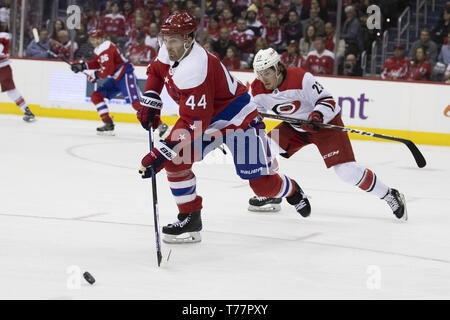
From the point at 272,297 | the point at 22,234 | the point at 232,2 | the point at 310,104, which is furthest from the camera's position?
the point at 232,2

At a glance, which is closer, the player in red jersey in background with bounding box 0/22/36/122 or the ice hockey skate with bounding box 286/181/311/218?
the ice hockey skate with bounding box 286/181/311/218

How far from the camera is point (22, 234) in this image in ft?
13.6

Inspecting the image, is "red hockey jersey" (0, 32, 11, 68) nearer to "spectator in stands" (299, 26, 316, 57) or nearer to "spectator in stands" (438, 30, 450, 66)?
"spectator in stands" (299, 26, 316, 57)

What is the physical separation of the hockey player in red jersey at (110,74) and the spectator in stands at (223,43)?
1.72m

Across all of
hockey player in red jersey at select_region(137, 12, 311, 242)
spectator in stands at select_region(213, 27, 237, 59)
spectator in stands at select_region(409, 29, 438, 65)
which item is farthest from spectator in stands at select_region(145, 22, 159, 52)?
hockey player in red jersey at select_region(137, 12, 311, 242)

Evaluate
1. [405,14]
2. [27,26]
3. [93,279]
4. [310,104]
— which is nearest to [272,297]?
[93,279]

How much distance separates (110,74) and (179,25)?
561 cm

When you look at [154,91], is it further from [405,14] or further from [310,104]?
[405,14]

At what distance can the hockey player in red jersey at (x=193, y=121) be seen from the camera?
3818 millimetres

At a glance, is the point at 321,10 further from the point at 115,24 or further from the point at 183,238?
the point at 183,238

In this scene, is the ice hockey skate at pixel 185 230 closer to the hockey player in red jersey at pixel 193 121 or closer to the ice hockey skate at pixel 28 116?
the hockey player in red jersey at pixel 193 121

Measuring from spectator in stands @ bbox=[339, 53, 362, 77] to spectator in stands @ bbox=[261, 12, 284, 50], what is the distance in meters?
0.97

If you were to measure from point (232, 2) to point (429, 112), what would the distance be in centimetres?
303

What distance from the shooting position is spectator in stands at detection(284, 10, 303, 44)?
417 inches
